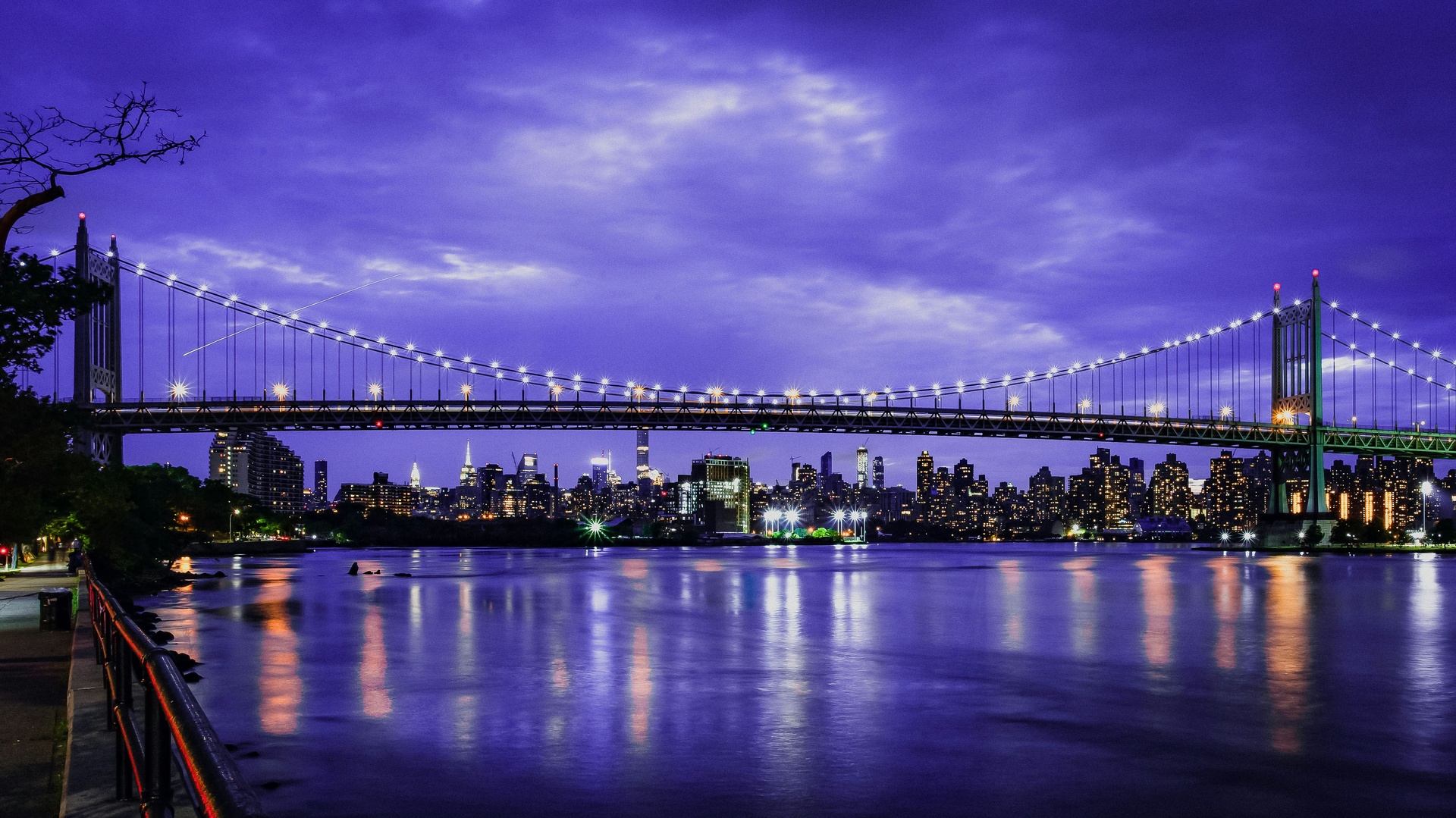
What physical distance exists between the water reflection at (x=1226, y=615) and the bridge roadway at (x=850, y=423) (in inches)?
993

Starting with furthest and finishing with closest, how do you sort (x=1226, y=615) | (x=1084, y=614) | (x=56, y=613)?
1. (x=1084, y=614)
2. (x=1226, y=615)
3. (x=56, y=613)

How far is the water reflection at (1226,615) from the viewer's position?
84.5 feet

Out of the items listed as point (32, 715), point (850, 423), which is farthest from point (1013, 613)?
point (850, 423)

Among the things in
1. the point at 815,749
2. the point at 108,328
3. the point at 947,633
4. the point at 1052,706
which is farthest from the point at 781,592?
the point at 108,328

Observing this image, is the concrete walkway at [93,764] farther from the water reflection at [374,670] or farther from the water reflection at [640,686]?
the water reflection at [640,686]

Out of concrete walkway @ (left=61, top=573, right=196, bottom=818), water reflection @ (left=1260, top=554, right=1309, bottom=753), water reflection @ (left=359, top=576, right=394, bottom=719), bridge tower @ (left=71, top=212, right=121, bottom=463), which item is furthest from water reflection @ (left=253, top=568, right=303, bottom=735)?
bridge tower @ (left=71, top=212, right=121, bottom=463)

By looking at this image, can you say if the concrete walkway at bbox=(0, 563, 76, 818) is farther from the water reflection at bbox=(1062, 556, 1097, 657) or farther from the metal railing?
the water reflection at bbox=(1062, 556, 1097, 657)

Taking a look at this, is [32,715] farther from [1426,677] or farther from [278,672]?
[1426,677]

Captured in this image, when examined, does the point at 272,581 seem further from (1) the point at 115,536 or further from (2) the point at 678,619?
(2) the point at 678,619

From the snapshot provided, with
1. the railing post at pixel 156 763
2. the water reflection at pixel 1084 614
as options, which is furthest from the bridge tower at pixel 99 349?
the railing post at pixel 156 763

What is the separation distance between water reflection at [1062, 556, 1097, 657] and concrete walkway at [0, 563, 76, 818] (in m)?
20.1

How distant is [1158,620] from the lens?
3584 centimetres

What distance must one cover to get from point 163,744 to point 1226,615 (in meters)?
37.4

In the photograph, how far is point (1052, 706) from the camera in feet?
61.3
